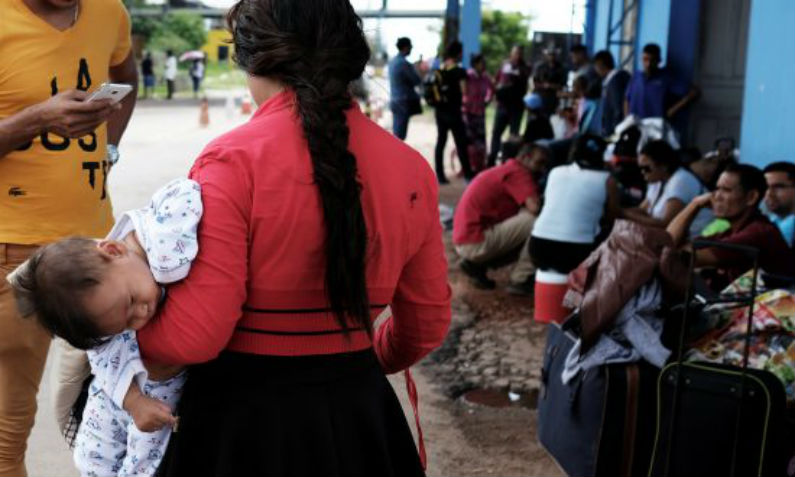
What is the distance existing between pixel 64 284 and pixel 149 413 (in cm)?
32

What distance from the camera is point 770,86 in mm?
7141

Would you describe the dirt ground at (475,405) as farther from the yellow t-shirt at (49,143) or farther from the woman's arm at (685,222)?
the yellow t-shirt at (49,143)

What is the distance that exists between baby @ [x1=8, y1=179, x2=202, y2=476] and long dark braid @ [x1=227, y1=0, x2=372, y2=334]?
0.81 ft

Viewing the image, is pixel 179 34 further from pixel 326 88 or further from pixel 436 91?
pixel 326 88

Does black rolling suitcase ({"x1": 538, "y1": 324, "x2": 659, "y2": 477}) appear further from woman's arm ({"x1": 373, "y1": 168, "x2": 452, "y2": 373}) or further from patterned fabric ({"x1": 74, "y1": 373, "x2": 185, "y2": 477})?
patterned fabric ({"x1": 74, "y1": 373, "x2": 185, "y2": 477})

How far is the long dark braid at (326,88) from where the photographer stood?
6.27ft

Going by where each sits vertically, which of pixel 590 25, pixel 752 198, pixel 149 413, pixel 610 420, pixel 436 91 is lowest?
pixel 610 420

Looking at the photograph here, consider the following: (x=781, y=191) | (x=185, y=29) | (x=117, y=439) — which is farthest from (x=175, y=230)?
(x=185, y=29)

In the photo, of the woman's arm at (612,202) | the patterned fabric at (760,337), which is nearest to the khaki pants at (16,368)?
the patterned fabric at (760,337)

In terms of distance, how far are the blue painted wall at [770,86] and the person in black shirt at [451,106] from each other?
604 cm

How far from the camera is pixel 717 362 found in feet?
12.7

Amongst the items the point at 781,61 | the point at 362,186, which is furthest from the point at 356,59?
the point at 781,61

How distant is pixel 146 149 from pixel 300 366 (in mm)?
15678

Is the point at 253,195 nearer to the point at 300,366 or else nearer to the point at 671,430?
the point at 300,366
